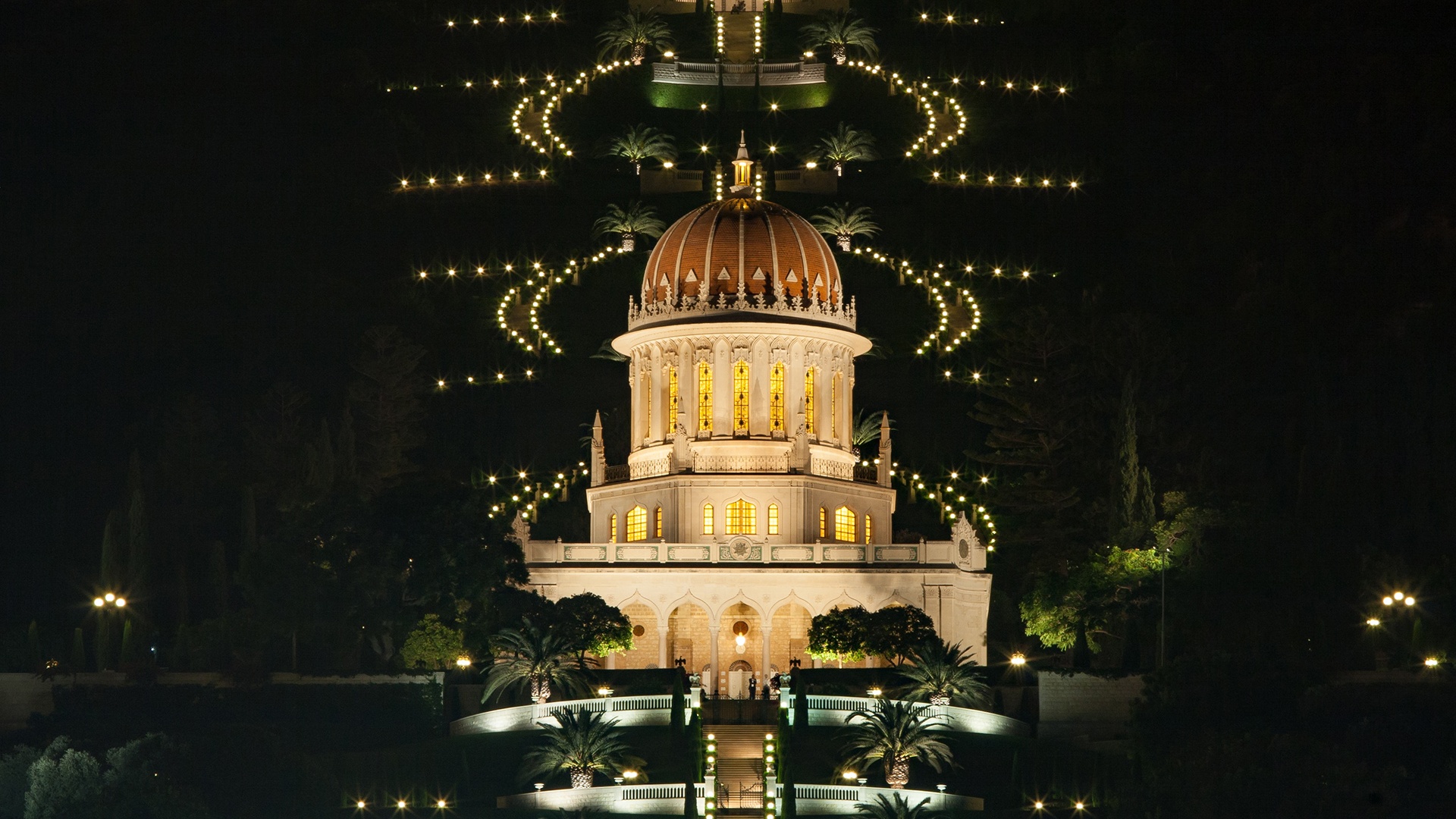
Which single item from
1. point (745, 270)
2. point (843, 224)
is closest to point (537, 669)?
point (745, 270)

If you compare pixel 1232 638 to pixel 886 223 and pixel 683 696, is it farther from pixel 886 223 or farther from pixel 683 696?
pixel 886 223

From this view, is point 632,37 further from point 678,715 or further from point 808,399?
point 678,715

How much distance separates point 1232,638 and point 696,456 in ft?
72.7

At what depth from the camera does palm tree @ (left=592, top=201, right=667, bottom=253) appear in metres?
126

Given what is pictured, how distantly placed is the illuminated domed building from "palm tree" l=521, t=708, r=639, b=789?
17029 millimetres

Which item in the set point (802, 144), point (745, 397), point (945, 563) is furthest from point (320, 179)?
point (945, 563)

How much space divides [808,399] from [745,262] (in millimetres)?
5635

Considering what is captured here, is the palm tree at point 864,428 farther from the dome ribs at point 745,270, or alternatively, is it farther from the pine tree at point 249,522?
the pine tree at point 249,522

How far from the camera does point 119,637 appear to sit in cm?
9256

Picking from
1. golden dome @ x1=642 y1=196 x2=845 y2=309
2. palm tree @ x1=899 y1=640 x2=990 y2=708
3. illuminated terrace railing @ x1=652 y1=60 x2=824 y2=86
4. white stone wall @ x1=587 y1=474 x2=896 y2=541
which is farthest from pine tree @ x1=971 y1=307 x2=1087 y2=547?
illuminated terrace railing @ x1=652 y1=60 x2=824 y2=86

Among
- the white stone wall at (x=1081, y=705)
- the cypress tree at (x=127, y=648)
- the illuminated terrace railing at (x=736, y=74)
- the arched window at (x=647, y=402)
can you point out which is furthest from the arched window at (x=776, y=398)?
the illuminated terrace railing at (x=736, y=74)

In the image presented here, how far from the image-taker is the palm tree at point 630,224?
126 m

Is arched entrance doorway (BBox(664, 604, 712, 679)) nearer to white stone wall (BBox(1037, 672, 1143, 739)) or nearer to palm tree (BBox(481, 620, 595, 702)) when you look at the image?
palm tree (BBox(481, 620, 595, 702))

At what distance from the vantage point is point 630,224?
126438 mm
